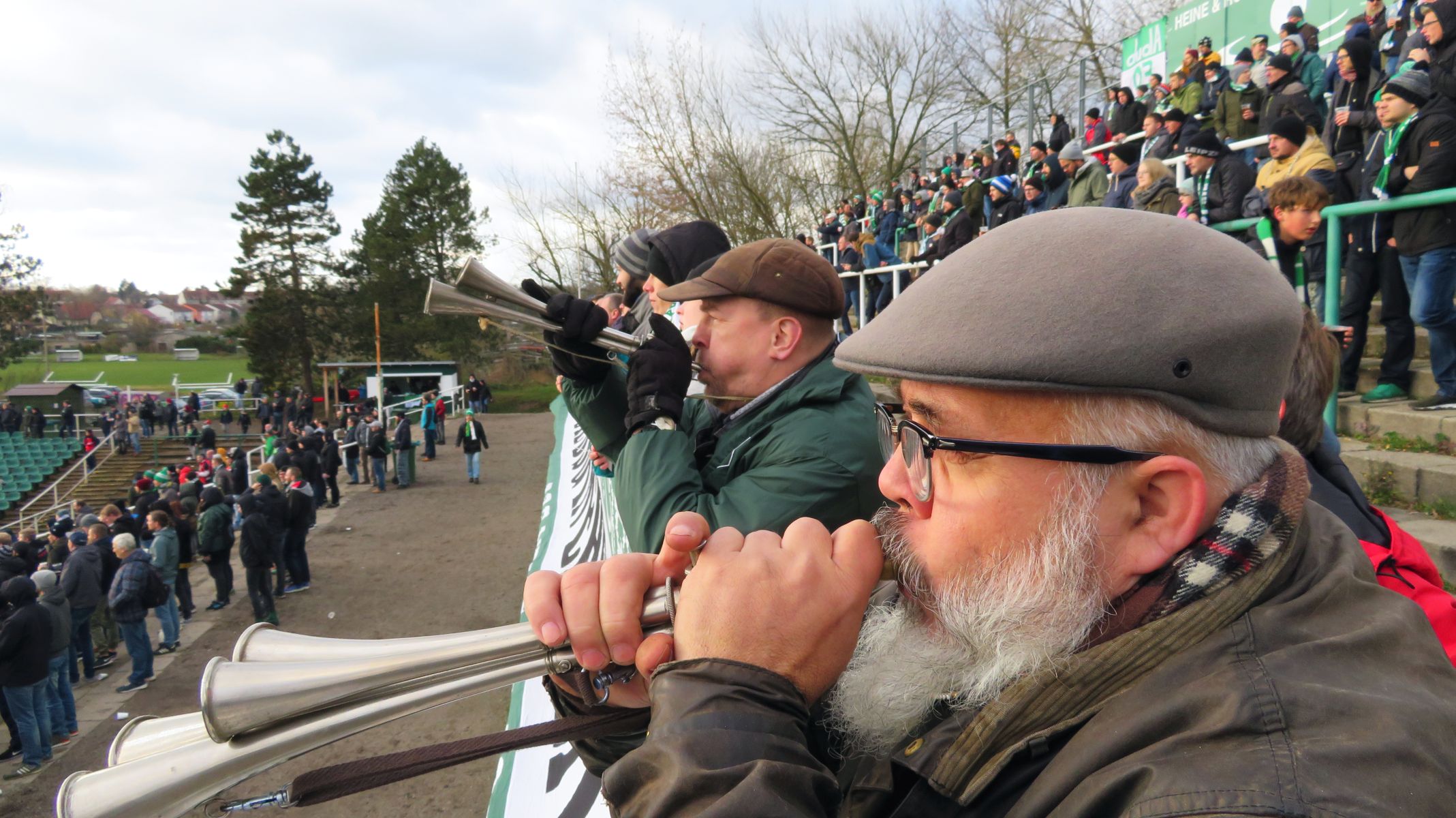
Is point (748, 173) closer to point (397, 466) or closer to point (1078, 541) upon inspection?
point (397, 466)

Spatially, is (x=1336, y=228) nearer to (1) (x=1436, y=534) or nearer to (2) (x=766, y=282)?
(1) (x=1436, y=534)

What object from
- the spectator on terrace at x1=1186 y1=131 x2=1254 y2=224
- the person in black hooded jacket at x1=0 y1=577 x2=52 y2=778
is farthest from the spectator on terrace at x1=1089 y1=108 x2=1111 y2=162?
the person in black hooded jacket at x1=0 y1=577 x2=52 y2=778

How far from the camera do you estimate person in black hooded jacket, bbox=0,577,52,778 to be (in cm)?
805

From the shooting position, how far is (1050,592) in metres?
1.08

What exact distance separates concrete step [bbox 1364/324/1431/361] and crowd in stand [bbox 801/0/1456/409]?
67cm

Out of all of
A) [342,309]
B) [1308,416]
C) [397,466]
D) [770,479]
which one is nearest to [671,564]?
[770,479]

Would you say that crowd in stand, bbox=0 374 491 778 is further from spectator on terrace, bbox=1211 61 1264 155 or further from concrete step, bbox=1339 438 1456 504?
spectator on terrace, bbox=1211 61 1264 155

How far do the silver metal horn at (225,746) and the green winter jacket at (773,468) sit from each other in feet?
2.34

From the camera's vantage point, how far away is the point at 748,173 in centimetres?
2372

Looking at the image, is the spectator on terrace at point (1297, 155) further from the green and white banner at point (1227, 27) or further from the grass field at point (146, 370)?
the grass field at point (146, 370)

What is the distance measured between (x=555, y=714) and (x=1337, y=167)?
23.2ft

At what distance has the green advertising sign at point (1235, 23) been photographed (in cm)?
1121

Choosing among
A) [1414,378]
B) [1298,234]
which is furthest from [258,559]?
[1414,378]

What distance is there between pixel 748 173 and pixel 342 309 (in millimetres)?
35678
